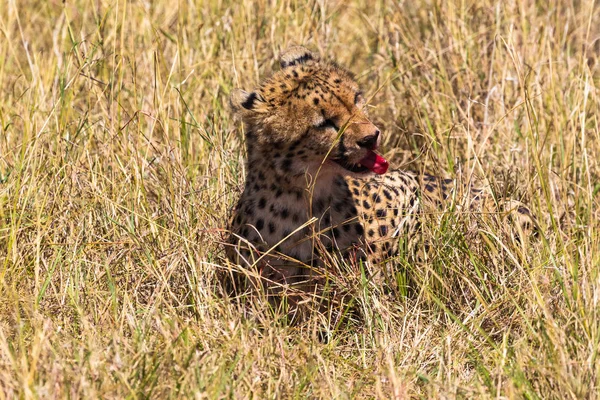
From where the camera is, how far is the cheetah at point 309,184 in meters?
3.40

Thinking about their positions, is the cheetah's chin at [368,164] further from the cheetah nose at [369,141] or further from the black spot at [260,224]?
the black spot at [260,224]

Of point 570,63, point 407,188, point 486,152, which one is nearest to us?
point 407,188

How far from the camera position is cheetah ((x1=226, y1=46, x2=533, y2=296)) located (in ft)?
11.1

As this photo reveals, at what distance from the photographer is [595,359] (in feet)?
9.30

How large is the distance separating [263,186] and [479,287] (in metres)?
0.82

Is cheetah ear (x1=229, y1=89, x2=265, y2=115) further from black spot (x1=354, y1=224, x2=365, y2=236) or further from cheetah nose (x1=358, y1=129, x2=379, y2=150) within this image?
black spot (x1=354, y1=224, x2=365, y2=236)

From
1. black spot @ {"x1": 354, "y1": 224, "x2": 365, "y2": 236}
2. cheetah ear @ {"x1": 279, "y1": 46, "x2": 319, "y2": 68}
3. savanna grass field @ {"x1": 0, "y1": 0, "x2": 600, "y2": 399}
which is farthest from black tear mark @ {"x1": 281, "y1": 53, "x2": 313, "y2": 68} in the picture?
black spot @ {"x1": 354, "y1": 224, "x2": 365, "y2": 236}

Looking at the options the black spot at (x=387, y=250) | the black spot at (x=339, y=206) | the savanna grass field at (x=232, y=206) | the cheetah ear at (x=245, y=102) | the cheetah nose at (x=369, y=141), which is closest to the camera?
the savanna grass field at (x=232, y=206)

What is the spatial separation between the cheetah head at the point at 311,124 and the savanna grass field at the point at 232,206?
0.50ft

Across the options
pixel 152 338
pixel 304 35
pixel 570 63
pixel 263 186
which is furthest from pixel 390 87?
pixel 152 338

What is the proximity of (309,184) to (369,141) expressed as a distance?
0.89 ft

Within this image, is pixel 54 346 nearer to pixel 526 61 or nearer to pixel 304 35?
pixel 304 35

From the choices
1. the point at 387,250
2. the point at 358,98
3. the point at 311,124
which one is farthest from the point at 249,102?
the point at 387,250

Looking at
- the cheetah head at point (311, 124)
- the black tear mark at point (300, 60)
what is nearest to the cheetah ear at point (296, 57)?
the black tear mark at point (300, 60)
